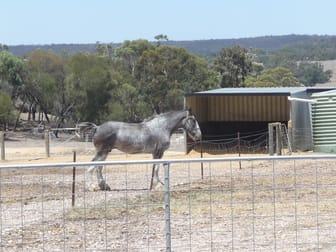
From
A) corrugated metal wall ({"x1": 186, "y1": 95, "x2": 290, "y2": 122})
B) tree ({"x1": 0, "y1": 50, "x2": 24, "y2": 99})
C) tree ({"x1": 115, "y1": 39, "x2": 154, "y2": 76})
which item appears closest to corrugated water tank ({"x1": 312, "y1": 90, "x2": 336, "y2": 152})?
corrugated metal wall ({"x1": 186, "y1": 95, "x2": 290, "y2": 122})

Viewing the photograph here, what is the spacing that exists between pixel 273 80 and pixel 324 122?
1975 inches

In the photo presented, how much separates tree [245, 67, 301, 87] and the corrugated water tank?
40646 mm

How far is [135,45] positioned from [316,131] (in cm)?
4169

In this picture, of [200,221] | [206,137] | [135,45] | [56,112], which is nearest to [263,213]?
[200,221]

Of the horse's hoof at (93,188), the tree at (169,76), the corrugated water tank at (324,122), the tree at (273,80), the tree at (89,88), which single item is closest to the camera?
the horse's hoof at (93,188)

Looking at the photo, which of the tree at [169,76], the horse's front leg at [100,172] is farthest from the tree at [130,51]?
the horse's front leg at [100,172]

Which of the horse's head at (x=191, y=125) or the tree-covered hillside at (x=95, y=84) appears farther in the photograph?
the tree-covered hillside at (x=95, y=84)

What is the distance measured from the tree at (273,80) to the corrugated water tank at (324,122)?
133ft

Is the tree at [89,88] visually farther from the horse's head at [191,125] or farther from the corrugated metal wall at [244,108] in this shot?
the horse's head at [191,125]

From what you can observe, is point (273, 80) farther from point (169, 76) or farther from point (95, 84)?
point (95, 84)

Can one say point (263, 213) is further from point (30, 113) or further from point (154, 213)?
point (30, 113)

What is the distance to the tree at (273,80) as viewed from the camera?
74.3 meters

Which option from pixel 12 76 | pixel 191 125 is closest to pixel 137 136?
pixel 191 125

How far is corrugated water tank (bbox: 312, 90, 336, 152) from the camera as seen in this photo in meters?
30.9
